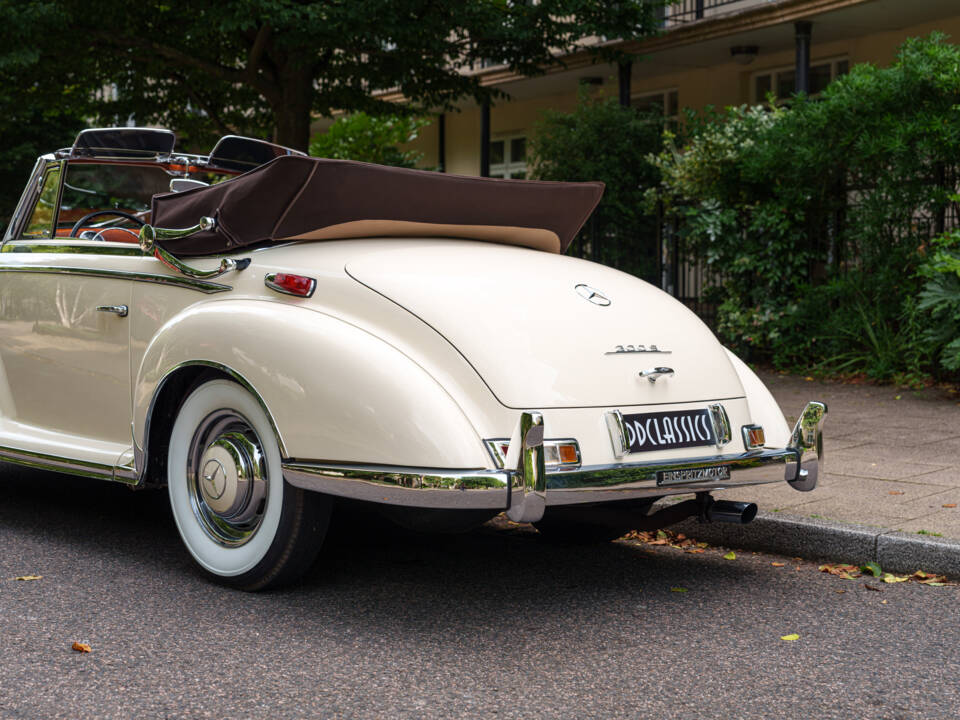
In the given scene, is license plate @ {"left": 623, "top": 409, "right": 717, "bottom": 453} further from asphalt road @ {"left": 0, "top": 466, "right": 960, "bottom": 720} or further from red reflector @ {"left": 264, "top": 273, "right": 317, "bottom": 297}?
red reflector @ {"left": 264, "top": 273, "right": 317, "bottom": 297}

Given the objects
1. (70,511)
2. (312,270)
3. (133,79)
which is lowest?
(70,511)

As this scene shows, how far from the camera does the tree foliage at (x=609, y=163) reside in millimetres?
13672

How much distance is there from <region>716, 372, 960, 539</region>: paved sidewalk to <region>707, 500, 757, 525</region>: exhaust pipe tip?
0.77 m

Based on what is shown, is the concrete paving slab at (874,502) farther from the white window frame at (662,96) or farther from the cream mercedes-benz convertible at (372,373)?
the white window frame at (662,96)

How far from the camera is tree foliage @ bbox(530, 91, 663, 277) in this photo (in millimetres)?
13672

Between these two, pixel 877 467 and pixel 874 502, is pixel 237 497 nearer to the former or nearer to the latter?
pixel 874 502

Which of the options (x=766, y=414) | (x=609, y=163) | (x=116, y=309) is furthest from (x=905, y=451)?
(x=609, y=163)

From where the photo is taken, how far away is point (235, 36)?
15398 millimetres

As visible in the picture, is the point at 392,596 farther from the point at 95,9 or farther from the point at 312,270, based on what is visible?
the point at 95,9

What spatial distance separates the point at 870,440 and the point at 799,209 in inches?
162

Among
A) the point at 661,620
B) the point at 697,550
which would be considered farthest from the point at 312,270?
the point at 697,550

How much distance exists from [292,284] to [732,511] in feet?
6.01

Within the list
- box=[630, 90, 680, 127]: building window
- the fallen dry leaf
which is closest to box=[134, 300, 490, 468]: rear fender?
the fallen dry leaf

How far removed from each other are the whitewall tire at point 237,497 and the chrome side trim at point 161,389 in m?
0.05
